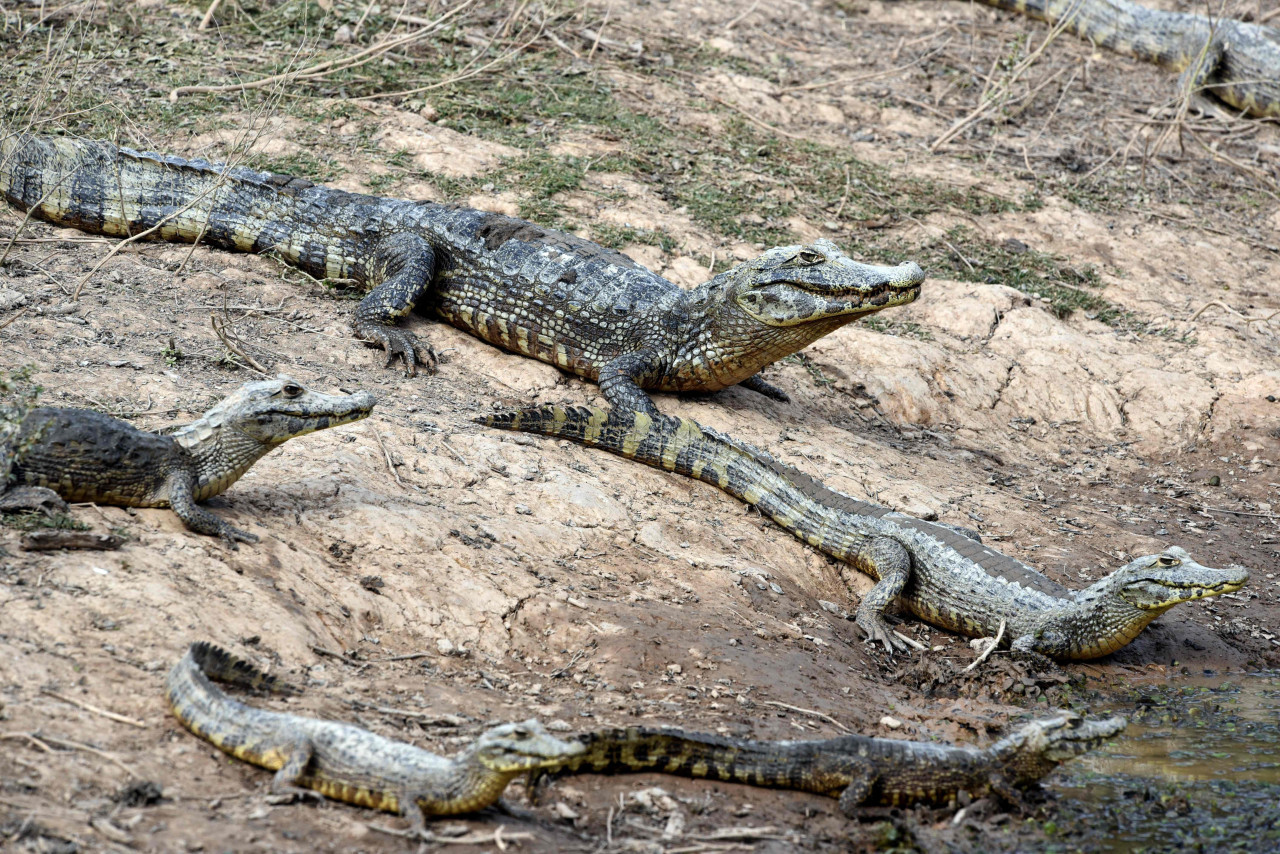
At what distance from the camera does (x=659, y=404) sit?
7.20 meters

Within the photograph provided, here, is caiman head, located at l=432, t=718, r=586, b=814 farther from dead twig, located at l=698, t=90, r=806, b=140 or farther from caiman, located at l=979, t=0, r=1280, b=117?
caiman, located at l=979, t=0, r=1280, b=117

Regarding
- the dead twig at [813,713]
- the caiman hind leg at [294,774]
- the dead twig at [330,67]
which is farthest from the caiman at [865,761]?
the dead twig at [330,67]

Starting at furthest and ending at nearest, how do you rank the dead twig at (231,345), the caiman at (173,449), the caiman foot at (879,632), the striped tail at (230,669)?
the dead twig at (231,345) → the caiman foot at (879,632) → the caiman at (173,449) → the striped tail at (230,669)

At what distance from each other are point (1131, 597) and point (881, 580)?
1.16 m

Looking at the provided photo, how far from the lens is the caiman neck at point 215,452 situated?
4.42 meters

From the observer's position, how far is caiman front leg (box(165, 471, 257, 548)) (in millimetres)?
4266

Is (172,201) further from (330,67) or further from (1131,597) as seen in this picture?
(1131,597)

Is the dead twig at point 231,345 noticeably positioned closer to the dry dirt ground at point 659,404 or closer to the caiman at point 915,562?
the dry dirt ground at point 659,404

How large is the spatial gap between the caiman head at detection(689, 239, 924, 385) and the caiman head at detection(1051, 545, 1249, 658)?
2.01 meters

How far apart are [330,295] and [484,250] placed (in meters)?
1.05

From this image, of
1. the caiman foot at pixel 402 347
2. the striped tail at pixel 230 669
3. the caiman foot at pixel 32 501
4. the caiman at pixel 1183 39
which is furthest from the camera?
the caiman at pixel 1183 39

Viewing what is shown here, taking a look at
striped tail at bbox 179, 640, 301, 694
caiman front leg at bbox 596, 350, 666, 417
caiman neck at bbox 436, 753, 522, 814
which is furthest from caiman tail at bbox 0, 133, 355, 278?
caiman neck at bbox 436, 753, 522, 814

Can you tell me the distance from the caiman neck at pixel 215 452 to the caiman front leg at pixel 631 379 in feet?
8.68

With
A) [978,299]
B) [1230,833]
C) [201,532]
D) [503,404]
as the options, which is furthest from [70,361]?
[978,299]
